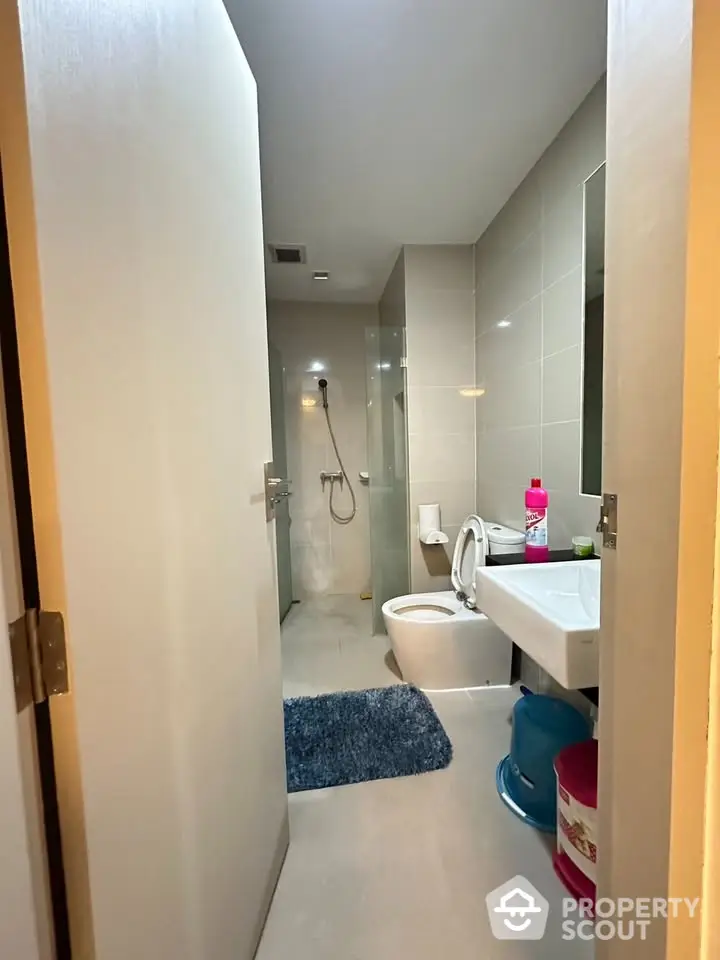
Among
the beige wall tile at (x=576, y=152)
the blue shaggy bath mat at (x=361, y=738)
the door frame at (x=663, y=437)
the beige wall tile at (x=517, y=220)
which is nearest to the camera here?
the door frame at (x=663, y=437)

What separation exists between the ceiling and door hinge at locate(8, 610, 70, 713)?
1.62 meters

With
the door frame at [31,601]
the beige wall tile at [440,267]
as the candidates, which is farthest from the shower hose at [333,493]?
the door frame at [31,601]

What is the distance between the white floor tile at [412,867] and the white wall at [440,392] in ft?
3.77

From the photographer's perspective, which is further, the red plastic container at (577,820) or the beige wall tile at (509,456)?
the beige wall tile at (509,456)

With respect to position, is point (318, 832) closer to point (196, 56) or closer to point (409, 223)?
point (196, 56)

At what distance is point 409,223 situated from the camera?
229cm

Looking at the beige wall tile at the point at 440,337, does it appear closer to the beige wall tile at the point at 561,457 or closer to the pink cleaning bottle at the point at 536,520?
the beige wall tile at the point at 561,457

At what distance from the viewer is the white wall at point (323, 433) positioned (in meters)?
3.36

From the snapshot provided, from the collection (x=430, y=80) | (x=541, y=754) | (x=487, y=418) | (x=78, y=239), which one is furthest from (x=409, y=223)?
(x=541, y=754)

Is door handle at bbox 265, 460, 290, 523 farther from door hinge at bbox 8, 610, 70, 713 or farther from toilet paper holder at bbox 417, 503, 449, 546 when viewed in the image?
toilet paper holder at bbox 417, 503, 449, 546

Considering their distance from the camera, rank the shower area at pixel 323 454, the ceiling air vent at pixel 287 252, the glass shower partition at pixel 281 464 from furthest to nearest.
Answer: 1. the shower area at pixel 323 454
2. the glass shower partition at pixel 281 464
3. the ceiling air vent at pixel 287 252

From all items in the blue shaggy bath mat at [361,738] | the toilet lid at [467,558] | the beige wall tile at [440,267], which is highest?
the beige wall tile at [440,267]

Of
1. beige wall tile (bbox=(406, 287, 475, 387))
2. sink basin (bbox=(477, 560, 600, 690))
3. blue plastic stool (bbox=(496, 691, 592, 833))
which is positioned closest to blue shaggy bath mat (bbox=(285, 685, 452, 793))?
blue plastic stool (bbox=(496, 691, 592, 833))

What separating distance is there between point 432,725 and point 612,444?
1.52 m
